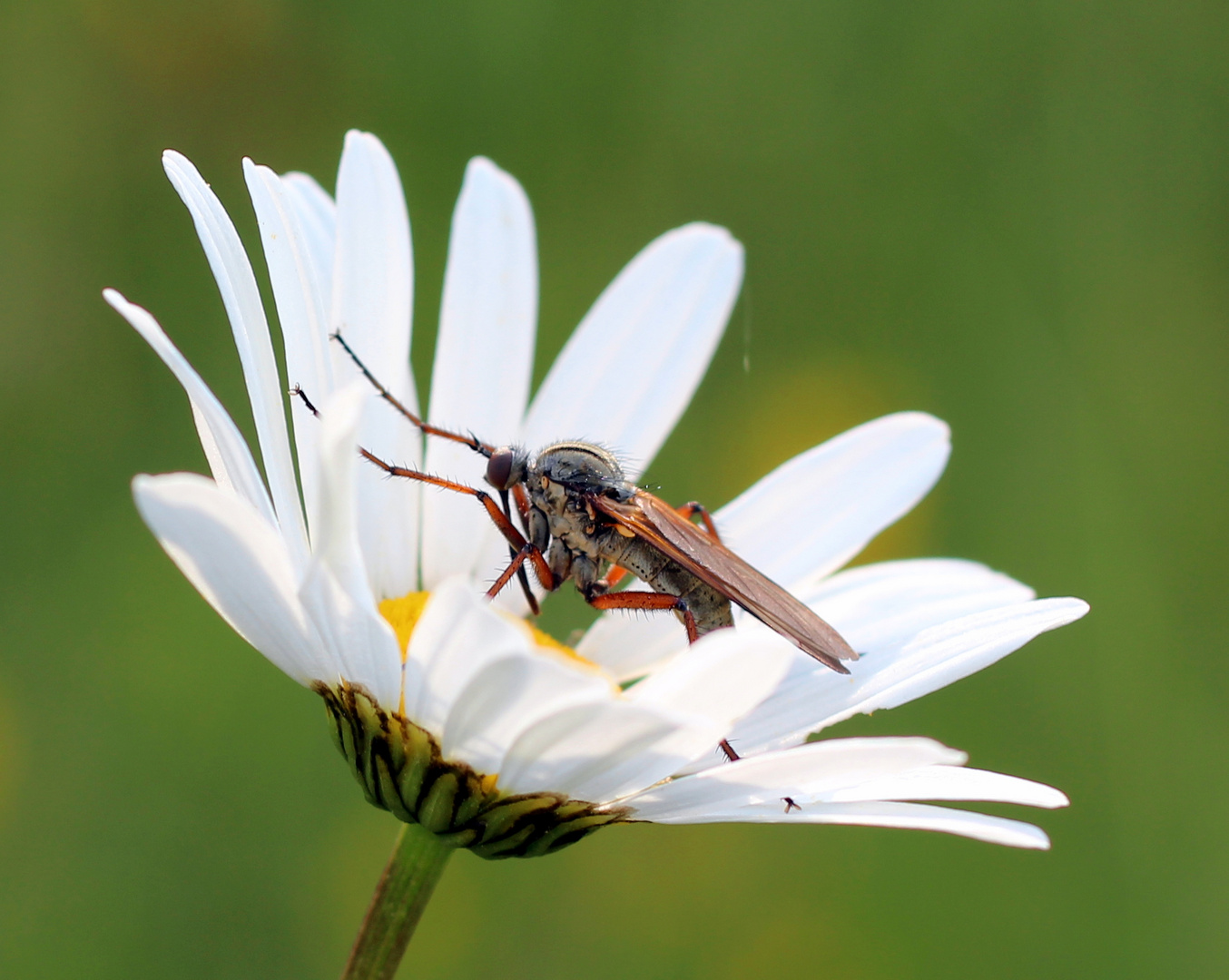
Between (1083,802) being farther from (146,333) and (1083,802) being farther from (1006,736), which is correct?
(146,333)

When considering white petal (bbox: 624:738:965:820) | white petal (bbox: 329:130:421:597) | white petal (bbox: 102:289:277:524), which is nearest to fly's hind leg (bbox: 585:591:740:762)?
white petal (bbox: 329:130:421:597)

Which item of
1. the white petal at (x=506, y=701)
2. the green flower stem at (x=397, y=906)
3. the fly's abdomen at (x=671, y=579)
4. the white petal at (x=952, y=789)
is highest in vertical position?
the fly's abdomen at (x=671, y=579)

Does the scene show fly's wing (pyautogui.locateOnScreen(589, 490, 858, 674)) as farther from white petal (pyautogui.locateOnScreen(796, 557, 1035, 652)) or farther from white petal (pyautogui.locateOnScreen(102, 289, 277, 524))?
white petal (pyautogui.locateOnScreen(102, 289, 277, 524))

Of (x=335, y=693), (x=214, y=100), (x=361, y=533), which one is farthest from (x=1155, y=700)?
(x=214, y=100)

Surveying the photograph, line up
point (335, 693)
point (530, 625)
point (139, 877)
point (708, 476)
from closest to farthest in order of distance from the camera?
1. point (335, 693)
2. point (530, 625)
3. point (139, 877)
4. point (708, 476)

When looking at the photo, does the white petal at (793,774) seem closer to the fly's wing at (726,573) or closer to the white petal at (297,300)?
the fly's wing at (726,573)

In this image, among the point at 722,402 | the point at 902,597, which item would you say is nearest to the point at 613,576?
the point at 902,597

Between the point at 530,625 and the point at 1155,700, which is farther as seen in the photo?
the point at 1155,700

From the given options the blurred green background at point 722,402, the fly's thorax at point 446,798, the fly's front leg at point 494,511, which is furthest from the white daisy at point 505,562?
the blurred green background at point 722,402
